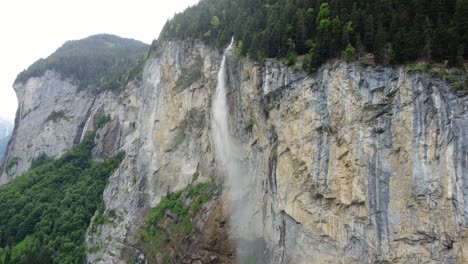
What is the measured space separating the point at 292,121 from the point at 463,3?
12.6m

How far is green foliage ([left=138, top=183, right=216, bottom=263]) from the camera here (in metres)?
36.8

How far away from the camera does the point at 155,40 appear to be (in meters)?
56.8

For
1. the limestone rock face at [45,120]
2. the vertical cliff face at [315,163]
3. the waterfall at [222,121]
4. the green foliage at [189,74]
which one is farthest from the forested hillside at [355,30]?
the limestone rock face at [45,120]

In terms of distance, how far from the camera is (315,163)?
87.1 feet

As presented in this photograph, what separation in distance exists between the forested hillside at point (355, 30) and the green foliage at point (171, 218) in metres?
14.2

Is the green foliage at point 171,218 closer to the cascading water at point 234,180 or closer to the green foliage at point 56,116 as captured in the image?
the cascading water at point 234,180

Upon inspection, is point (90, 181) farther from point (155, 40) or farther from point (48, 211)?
point (155, 40)

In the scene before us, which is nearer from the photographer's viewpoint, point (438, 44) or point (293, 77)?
point (438, 44)

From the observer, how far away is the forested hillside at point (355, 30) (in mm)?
22500

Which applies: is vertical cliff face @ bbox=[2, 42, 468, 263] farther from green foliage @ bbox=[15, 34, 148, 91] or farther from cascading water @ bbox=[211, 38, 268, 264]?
green foliage @ bbox=[15, 34, 148, 91]

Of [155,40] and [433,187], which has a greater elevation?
[155,40]

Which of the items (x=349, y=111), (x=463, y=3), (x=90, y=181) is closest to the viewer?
(x=463, y=3)

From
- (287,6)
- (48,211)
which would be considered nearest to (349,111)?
(287,6)

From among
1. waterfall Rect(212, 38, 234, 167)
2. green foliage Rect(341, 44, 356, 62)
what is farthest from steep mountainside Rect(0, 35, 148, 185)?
green foliage Rect(341, 44, 356, 62)
